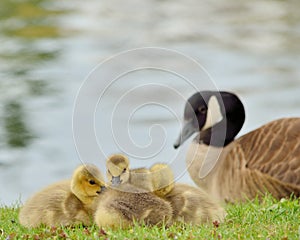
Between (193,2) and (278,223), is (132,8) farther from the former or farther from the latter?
(278,223)

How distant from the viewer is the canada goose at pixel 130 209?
17.4ft

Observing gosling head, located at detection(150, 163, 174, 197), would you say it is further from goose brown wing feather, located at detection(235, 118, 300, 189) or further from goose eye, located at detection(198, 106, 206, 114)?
goose eye, located at detection(198, 106, 206, 114)

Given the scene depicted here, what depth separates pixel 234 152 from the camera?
8344 millimetres

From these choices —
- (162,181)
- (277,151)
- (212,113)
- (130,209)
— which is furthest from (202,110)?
(130,209)

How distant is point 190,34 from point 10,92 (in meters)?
5.06

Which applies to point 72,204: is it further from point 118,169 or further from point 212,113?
point 212,113

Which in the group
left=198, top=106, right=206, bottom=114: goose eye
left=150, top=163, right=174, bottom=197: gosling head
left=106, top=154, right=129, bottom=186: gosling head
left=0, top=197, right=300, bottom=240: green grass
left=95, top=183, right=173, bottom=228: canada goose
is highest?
left=198, top=106, right=206, bottom=114: goose eye

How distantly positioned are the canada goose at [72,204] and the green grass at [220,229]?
9 cm

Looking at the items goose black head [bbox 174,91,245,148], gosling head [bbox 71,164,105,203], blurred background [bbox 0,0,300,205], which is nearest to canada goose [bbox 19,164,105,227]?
gosling head [bbox 71,164,105,203]

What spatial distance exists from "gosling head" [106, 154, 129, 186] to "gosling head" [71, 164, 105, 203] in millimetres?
125

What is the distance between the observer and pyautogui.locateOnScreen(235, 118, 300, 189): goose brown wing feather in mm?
7617

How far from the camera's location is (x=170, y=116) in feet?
43.0

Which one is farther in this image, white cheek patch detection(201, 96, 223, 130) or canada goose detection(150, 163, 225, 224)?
white cheek patch detection(201, 96, 223, 130)

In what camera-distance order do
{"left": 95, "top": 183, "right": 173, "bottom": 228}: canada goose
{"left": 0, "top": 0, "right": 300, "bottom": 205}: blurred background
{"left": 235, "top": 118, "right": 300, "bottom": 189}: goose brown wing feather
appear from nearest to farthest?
{"left": 95, "top": 183, "right": 173, "bottom": 228}: canada goose → {"left": 235, "top": 118, "right": 300, "bottom": 189}: goose brown wing feather → {"left": 0, "top": 0, "right": 300, "bottom": 205}: blurred background
